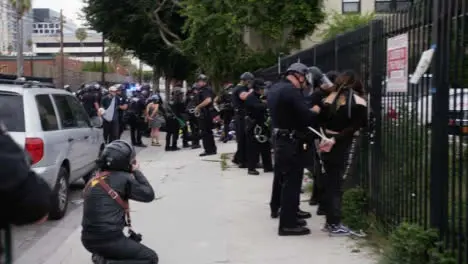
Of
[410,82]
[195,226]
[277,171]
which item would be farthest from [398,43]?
[195,226]

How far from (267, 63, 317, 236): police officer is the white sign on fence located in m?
0.92

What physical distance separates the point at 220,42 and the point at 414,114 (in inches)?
926

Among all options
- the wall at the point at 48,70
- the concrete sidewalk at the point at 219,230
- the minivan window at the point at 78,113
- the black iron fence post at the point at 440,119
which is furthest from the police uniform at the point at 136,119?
the wall at the point at 48,70

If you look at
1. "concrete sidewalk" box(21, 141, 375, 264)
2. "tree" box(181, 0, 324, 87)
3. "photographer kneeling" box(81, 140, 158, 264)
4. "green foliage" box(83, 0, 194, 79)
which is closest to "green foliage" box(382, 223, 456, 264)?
"concrete sidewalk" box(21, 141, 375, 264)

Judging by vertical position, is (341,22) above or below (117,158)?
above

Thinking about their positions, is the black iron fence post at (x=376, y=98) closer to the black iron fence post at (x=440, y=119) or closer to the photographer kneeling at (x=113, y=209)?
the black iron fence post at (x=440, y=119)

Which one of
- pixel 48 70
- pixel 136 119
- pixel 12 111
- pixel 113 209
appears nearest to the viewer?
pixel 113 209

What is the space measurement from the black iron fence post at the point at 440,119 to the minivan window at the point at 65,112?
5496 mm

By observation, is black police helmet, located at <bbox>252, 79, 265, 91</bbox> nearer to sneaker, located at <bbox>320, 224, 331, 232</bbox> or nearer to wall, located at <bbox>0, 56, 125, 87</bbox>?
sneaker, located at <bbox>320, 224, 331, 232</bbox>

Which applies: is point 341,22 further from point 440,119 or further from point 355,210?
point 440,119

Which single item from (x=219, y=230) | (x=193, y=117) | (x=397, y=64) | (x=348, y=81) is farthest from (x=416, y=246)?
(x=193, y=117)

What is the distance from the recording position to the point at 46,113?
317 inches

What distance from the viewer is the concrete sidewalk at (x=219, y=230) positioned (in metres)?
6.00

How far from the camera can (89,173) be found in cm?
1027
